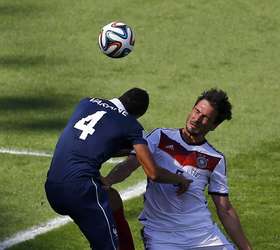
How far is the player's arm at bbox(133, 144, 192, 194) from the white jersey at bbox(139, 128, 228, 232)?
5.5 inches

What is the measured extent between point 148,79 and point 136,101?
8.96 meters

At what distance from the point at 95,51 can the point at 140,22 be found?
163 centimetres

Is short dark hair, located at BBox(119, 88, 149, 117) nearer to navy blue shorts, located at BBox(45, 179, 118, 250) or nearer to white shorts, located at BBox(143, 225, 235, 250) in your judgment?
navy blue shorts, located at BBox(45, 179, 118, 250)

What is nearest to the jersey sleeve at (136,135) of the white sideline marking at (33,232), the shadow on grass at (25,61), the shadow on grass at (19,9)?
the white sideline marking at (33,232)

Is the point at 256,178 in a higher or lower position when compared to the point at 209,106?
lower

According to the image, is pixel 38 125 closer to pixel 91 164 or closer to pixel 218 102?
pixel 91 164

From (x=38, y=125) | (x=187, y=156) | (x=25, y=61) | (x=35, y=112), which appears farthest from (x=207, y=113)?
(x=25, y=61)

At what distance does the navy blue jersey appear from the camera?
8812mm

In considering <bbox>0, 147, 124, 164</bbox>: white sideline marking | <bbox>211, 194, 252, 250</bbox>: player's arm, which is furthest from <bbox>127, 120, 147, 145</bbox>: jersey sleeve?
<bbox>0, 147, 124, 164</bbox>: white sideline marking

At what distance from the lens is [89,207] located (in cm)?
885

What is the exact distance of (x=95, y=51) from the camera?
1908 cm

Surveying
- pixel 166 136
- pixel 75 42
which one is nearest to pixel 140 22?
pixel 75 42

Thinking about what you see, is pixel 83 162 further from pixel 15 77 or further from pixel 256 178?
pixel 15 77

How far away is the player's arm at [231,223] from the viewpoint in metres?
8.58
